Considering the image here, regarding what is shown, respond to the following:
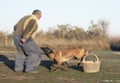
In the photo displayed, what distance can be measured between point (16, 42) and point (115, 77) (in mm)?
3740

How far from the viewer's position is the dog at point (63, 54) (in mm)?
15383

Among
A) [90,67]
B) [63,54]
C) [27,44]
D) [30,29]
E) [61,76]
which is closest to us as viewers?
[61,76]

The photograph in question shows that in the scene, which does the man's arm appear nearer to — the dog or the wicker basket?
the dog

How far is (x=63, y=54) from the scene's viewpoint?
1572 cm

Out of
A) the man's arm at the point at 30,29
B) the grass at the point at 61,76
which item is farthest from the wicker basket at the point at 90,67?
the man's arm at the point at 30,29

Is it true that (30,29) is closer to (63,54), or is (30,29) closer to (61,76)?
(63,54)

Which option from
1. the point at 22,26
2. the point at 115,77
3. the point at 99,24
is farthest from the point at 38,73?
the point at 99,24

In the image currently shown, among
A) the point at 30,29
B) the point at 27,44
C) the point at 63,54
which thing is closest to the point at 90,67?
the point at 63,54

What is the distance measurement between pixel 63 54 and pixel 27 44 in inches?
65.0

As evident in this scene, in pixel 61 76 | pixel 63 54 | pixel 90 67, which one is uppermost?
pixel 63 54

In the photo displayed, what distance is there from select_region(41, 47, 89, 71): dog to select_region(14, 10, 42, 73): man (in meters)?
0.53

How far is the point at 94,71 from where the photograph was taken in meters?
15.0

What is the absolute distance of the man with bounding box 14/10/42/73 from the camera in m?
14.6

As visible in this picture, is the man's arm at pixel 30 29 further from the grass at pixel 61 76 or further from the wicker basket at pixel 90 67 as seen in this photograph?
the wicker basket at pixel 90 67
